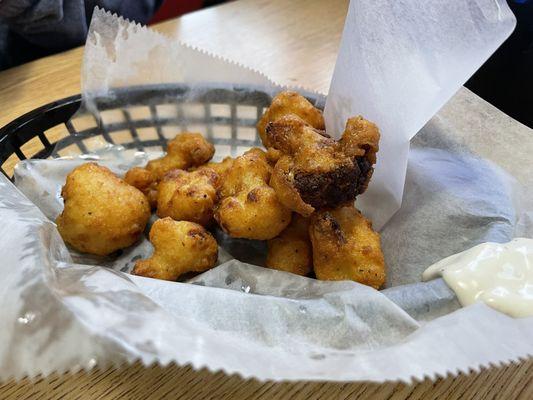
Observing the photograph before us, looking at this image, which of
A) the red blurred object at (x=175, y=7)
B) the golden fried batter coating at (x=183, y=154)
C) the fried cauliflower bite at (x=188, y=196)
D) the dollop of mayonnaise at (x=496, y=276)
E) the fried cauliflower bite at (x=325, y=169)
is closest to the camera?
the dollop of mayonnaise at (x=496, y=276)

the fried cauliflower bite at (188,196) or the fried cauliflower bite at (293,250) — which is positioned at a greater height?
the fried cauliflower bite at (188,196)

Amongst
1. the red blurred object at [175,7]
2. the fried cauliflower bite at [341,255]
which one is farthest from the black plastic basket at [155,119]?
the red blurred object at [175,7]

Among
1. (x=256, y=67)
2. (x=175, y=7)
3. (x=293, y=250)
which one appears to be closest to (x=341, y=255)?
(x=293, y=250)

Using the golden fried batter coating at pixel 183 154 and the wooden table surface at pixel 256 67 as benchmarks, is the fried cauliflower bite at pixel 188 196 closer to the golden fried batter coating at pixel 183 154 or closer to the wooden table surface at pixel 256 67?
the golden fried batter coating at pixel 183 154

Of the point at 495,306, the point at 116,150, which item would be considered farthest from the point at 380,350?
the point at 116,150

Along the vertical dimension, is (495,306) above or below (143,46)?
below

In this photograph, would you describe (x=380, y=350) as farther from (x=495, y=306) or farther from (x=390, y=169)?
(x=390, y=169)

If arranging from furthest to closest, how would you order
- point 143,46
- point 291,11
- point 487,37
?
point 291,11
point 143,46
point 487,37

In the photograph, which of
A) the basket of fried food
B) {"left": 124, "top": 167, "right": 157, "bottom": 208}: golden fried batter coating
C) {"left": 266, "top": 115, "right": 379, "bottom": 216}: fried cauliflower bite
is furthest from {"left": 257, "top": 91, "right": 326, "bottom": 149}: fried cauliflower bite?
{"left": 124, "top": 167, "right": 157, "bottom": 208}: golden fried batter coating
